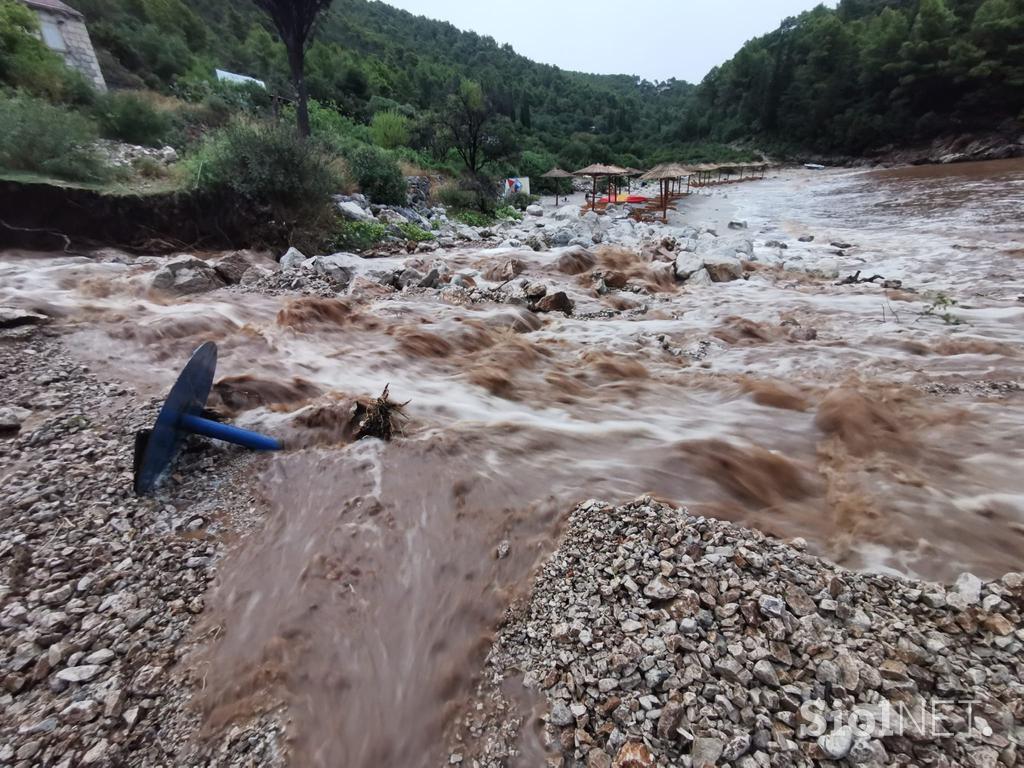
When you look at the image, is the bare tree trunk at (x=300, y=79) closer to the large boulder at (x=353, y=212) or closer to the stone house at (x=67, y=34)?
the large boulder at (x=353, y=212)

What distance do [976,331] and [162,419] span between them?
7.19m

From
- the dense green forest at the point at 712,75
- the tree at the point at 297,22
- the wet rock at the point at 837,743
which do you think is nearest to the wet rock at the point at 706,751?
the wet rock at the point at 837,743

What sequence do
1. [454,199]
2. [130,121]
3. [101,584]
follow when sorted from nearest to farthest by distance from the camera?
[101,584] → [130,121] → [454,199]

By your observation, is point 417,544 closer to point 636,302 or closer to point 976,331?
point 636,302

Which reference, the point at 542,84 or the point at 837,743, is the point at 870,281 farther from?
the point at 542,84

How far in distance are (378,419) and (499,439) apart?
0.83 meters

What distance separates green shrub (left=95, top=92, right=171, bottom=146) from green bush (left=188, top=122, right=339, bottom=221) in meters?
5.01

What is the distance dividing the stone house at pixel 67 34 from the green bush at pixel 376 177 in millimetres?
13749

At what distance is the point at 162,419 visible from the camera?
2729mm

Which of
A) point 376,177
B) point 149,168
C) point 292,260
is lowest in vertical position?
point 292,260

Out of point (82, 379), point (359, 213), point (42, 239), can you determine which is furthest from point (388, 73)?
point (82, 379)

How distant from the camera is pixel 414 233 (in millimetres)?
10797

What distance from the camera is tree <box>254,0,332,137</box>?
480 inches

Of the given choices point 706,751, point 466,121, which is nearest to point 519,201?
point 466,121
